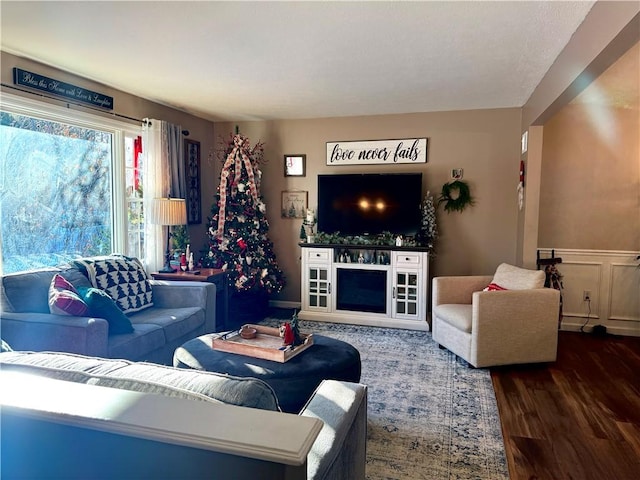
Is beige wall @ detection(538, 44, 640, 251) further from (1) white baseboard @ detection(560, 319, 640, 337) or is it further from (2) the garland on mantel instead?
(2) the garland on mantel

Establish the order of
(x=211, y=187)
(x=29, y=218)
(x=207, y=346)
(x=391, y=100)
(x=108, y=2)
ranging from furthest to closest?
(x=211, y=187)
(x=391, y=100)
(x=29, y=218)
(x=207, y=346)
(x=108, y=2)

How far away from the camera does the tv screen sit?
503 centimetres

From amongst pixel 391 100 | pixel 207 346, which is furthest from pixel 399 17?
pixel 207 346

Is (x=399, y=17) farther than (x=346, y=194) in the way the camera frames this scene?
No

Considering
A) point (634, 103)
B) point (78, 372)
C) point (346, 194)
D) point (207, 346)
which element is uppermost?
point (634, 103)

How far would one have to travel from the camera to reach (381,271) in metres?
4.94

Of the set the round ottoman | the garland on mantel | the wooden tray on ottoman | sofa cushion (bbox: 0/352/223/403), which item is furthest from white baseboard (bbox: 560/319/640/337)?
sofa cushion (bbox: 0/352/223/403)

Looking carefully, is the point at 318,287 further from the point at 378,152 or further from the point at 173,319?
the point at 173,319

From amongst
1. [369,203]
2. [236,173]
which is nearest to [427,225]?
[369,203]

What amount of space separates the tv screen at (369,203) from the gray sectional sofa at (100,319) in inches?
78.8

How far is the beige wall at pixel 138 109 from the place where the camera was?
3.25 metres

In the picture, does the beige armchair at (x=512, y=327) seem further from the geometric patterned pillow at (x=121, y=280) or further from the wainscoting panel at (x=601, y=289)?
the geometric patterned pillow at (x=121, y=280)

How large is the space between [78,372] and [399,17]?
2462 millimetres

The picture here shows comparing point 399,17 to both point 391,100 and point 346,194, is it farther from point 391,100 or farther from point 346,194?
point 346,194
